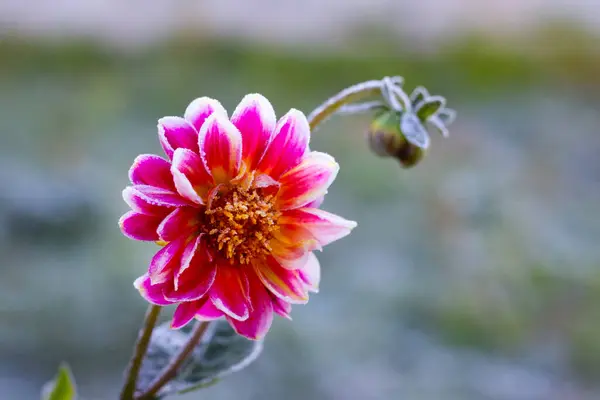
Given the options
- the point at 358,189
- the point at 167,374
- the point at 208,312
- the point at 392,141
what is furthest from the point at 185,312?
the point at 358,189

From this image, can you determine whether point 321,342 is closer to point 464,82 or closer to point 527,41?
point 464,82

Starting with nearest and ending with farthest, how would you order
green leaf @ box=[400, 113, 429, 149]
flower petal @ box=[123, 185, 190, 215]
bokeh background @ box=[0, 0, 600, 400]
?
flower petal @ box=[123, 185, 190, 215] < green leaf @ box=[400, 113, 429, 149] < bokeh background @ box=[0, 0, 600, 400]

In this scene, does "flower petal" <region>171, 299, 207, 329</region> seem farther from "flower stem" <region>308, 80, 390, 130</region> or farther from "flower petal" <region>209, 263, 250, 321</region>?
"flower stem" <region>308, 80, 390, 130</region>

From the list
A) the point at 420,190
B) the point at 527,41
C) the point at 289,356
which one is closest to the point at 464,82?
the point at 527,41

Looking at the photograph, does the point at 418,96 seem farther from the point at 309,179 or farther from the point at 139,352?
the point at 139,352

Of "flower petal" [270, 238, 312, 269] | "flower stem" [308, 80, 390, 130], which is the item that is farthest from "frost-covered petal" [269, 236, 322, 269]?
"flower stem" [308, 80, 390, 130]
